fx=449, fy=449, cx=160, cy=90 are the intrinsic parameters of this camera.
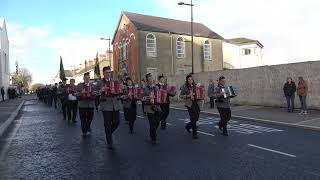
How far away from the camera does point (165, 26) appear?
54.2 meters

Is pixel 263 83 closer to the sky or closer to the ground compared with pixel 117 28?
closer to the ground

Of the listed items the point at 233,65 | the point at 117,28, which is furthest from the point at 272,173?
the point at 233,65

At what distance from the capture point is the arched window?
55.9 meters

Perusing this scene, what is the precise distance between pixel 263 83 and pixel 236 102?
3.19 m

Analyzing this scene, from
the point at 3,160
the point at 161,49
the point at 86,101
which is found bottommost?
the point at 3,160

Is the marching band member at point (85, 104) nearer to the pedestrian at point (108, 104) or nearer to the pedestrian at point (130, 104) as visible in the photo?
the pedestrian at point (130, 104)

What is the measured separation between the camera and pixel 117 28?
193 feet

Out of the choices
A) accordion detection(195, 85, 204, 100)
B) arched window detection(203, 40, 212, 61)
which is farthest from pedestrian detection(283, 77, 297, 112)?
arched window detection(203, 40, 212, 61)

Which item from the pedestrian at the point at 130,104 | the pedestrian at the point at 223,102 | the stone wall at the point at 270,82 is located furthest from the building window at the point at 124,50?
the pedestrian at the point at 223,102

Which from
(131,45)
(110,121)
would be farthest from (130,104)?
(131,45)

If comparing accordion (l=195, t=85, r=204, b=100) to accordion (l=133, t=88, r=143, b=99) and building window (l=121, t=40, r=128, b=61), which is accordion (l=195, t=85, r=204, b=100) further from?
building window (l=121, t=40, r=128, b=61)

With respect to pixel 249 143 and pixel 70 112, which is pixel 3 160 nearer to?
pixel 249 143

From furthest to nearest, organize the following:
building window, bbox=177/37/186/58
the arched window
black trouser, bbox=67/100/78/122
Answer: the arched window, building window, bbox=177/37/186/58, black trouser, bbox=67/100/78/122

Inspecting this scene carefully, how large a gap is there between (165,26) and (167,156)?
4599cm
